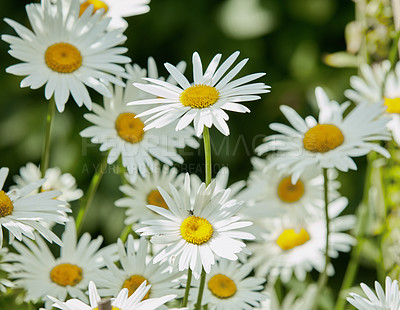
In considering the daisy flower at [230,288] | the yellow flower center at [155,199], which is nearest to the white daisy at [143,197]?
the yellow flower center at [155,199]

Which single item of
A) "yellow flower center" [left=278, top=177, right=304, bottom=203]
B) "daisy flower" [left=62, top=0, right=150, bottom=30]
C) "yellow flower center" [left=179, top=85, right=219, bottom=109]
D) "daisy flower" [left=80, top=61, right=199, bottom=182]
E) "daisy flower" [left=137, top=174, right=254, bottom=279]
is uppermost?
"daisy flower" [left=62, top=0, right=150, bottom=30]

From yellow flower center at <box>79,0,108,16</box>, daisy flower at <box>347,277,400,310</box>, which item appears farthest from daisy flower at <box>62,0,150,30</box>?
daisy flower at <box>347,277,400,310</box>

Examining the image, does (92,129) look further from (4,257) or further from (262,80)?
(262,80)

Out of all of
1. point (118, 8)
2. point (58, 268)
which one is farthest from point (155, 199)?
point (118, 8)

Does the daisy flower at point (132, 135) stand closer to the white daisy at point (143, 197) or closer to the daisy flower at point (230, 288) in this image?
the white daisy at point (143, 197)

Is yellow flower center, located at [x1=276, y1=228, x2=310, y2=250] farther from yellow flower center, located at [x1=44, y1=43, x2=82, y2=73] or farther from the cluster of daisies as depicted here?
yellow flower center, located at [x1=44, y1=43, x2=82, y2=73]

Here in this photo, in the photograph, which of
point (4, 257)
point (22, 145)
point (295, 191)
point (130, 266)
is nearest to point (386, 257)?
point (295, 191)

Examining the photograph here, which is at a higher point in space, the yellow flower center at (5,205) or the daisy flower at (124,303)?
the yellow flower center at (5,205)
